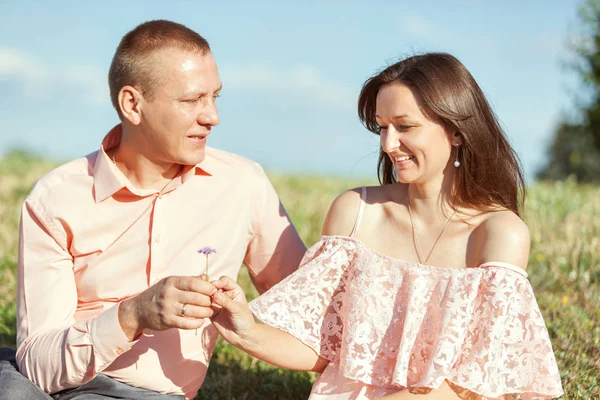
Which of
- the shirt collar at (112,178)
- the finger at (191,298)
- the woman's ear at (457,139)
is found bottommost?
the finger at (191,298)

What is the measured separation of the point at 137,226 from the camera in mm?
3385

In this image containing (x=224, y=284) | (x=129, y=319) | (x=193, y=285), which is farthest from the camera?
(x=129, y=319)

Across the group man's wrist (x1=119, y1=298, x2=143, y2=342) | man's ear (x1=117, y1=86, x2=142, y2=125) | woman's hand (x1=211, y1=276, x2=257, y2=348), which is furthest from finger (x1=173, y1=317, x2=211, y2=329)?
man's ear (x1=117, y1=86, x2=142, y2=125)

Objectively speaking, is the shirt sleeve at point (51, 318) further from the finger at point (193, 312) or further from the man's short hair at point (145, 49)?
the man's short hair at point (145, 49)

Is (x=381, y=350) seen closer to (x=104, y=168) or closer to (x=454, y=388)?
(x=454, y=388)

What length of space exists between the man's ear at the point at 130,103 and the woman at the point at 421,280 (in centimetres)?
99

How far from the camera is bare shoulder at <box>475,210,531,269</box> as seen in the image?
3.06 m

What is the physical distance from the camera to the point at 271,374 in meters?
4.38

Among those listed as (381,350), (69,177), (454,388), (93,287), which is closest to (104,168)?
(69,177)

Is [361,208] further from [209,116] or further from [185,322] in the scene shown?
[185,322]

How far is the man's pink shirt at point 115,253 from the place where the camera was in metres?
3.26

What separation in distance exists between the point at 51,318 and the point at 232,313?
2.78 feet

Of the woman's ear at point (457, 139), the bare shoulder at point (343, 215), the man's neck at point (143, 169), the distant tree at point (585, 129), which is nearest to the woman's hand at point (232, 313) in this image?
the bare shoulder at point (343, 215)

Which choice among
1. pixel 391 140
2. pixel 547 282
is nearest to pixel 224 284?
pixel 391 140
